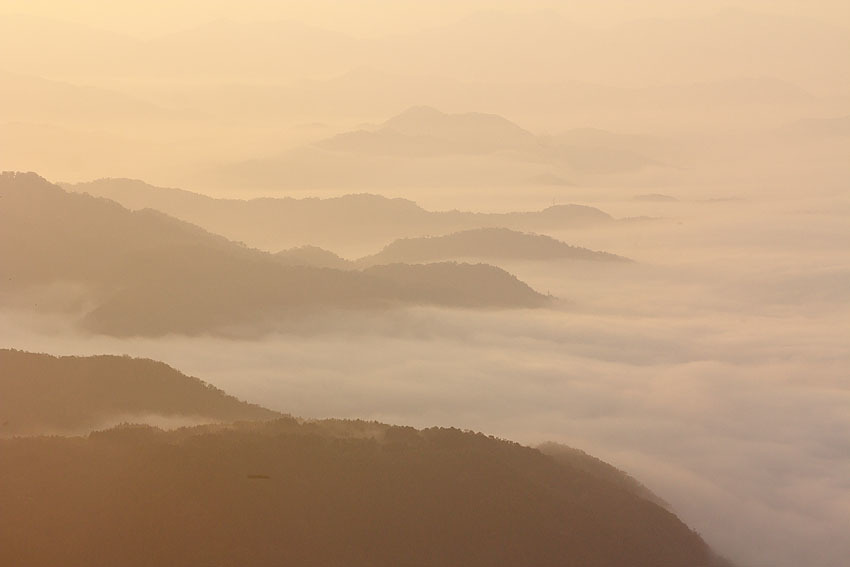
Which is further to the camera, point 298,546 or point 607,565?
point 607,565

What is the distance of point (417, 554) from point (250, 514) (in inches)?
1031

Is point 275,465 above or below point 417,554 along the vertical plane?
above

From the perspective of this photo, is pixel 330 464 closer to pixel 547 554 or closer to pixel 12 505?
pixel 547 554

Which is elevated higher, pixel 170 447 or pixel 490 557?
pixel 170 447

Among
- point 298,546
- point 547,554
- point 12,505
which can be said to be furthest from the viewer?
point 547,554

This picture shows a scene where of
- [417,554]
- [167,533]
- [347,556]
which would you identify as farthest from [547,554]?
[167,533]

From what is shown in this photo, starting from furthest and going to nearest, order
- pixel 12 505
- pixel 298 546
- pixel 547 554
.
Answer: pixel 547 554 < pixel 298 546 < pixel 12 505

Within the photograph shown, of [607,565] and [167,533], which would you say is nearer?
[167,533]

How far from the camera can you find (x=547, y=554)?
623 feet

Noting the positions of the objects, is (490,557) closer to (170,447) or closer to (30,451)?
(170,447)

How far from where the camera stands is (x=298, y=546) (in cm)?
17438

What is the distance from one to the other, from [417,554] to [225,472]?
34.3m

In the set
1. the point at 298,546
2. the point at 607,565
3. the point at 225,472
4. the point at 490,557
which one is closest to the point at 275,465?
the point at 225,472

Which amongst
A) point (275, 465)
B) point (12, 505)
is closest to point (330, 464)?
point (275, 465)
